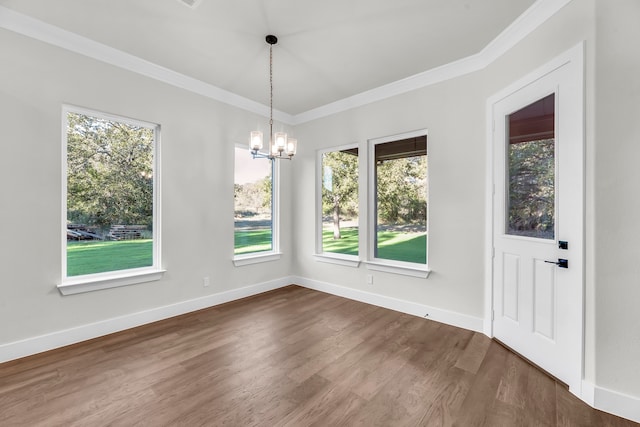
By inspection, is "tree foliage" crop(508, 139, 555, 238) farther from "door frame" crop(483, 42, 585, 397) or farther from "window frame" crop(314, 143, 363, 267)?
"window frame" crop(314, 143, 363, 267)

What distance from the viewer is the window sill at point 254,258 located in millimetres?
4133

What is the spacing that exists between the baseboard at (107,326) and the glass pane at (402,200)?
7.22ft

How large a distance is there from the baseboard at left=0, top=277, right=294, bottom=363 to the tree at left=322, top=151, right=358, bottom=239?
1.74 meters

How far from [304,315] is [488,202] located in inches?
97.4

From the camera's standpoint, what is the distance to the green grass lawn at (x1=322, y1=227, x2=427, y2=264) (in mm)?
3647

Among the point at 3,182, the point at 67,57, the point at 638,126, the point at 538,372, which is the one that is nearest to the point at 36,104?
the point at 67,57

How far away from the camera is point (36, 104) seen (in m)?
2.54

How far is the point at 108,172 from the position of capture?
3.06m

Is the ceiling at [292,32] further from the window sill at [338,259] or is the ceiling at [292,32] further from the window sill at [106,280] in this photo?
the window sill at [338,259]

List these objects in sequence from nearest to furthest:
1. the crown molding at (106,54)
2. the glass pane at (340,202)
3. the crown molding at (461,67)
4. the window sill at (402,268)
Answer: the crown molding at (461,67) < the crown molding at (106,54) < the window sill at (402,268) < the glass pane at (340,202)

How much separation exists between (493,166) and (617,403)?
2.00 meters

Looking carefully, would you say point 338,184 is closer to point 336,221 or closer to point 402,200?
point 336,221

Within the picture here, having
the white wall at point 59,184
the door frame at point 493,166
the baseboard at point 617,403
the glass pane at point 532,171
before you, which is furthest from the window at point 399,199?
the white wall at point 59,184

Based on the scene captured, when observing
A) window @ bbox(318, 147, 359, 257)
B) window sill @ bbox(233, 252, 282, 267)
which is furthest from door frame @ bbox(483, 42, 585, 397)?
window sill @ bbox(233, 252, 282, 267)
